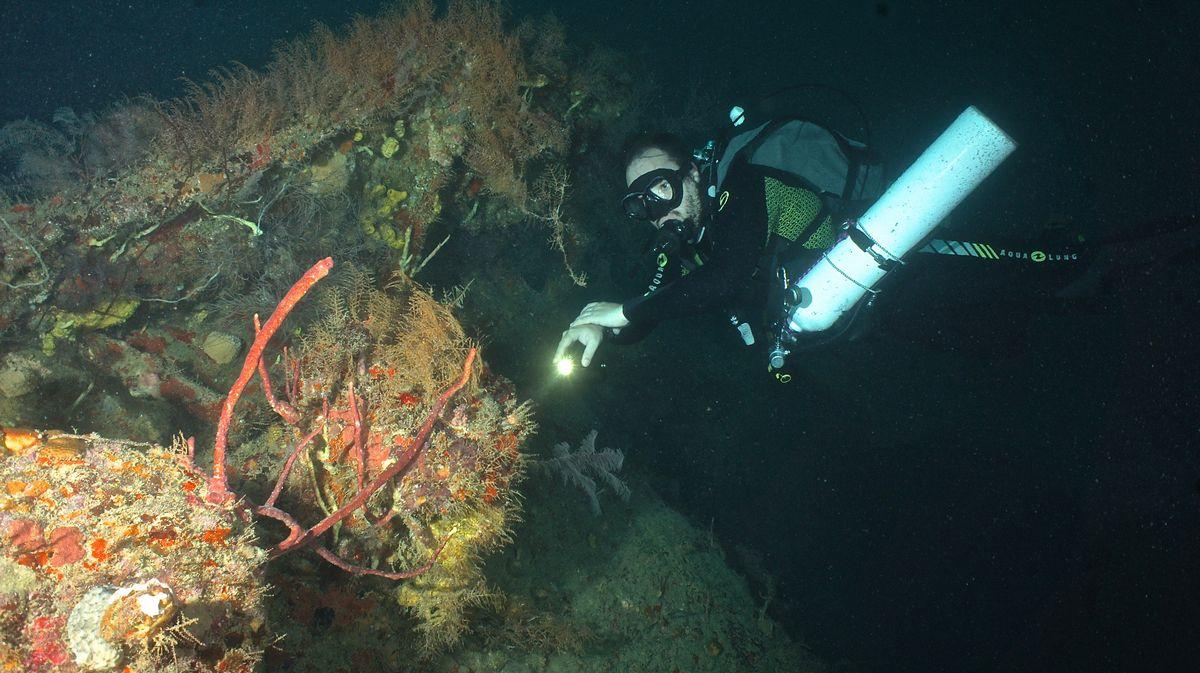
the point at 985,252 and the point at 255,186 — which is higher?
the point at 985,252

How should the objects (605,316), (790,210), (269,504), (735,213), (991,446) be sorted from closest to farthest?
(269,504)
(735,213)
(790,210)
(605,316)
(991,446)

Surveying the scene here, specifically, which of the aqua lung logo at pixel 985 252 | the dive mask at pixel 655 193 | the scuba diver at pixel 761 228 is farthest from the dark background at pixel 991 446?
the dive mask at pixel 655 193

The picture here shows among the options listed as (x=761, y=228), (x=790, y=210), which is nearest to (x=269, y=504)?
(x=761, y=228)

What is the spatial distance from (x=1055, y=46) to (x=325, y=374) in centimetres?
1176

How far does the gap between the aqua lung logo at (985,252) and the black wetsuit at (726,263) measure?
1.43m

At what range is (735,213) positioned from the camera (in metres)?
3.60

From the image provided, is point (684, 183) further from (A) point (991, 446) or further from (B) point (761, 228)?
(A) point (991, 446)

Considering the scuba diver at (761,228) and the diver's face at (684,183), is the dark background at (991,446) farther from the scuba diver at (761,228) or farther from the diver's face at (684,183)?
the diver's face at (684,183)

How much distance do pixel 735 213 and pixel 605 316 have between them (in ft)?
4.02

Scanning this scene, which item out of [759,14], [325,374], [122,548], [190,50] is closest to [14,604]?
[122,548]

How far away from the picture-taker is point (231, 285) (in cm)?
390

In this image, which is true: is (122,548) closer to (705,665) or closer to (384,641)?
(384,641)

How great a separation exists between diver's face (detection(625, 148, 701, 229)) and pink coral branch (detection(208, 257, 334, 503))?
2674 millimetres

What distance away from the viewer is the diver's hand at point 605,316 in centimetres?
384
